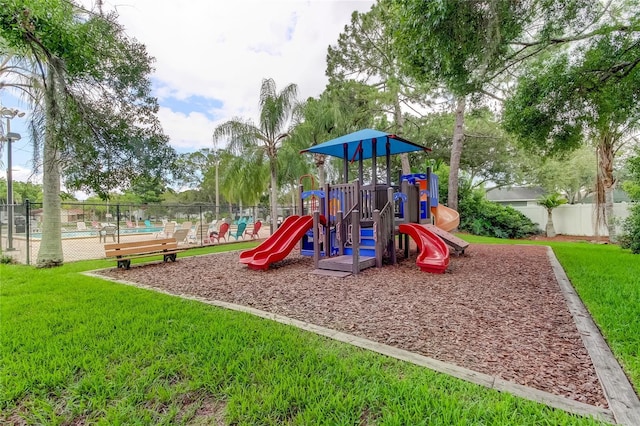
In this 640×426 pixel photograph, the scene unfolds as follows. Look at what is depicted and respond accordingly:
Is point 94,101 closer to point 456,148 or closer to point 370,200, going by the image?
point 370,200

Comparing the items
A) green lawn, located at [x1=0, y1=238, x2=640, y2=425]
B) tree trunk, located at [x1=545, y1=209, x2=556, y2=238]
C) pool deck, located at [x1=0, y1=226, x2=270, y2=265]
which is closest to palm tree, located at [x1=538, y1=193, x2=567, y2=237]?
tree trunk, located at [x1=545, y1=209, x2=556, y2=238]

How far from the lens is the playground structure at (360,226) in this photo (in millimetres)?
6230

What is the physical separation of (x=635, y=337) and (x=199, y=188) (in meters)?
51.5

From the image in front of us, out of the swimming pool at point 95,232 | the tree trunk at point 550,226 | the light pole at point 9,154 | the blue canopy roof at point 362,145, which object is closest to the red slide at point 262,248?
the blue canopy roof at point 362,145

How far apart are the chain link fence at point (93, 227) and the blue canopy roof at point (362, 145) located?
18.6ft

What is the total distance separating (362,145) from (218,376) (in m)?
6.46

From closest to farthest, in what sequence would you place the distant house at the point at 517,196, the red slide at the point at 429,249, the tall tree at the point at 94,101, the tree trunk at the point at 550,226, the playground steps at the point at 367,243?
the tall tree at the point at 94,101
the red slide at the point at 429,249
the playground steps at the point at 367,243
the tree trunk at the point at 550,226
the distant house at the point at 517,196

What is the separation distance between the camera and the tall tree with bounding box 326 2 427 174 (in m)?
13.7

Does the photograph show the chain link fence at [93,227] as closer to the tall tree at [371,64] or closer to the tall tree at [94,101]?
the tall tree at [94,101]

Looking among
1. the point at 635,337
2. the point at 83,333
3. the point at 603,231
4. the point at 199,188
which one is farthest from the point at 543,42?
the point at 199,188

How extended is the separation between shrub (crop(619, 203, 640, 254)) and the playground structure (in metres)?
4.36

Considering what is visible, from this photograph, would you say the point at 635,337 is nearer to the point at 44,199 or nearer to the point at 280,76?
the point at 44,199

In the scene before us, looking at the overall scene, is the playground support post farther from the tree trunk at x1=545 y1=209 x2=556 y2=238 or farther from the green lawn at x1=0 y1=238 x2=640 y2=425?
the tree trunk at x1=545 y1=209 x2=556 y2=238

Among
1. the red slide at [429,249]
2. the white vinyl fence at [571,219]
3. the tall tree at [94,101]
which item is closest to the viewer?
the tall tree at [94,101]
